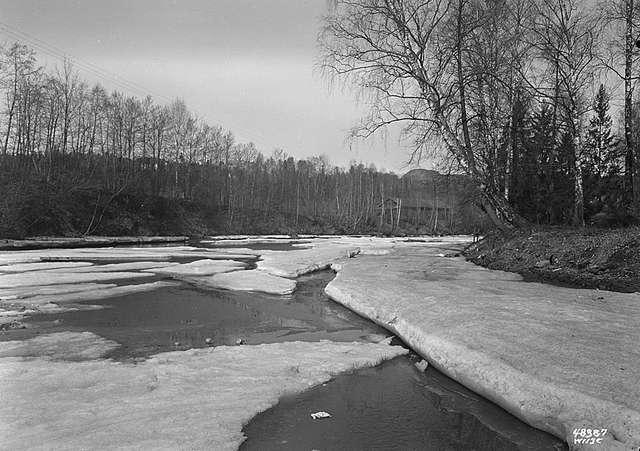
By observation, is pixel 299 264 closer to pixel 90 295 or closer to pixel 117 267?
pixel 117 267

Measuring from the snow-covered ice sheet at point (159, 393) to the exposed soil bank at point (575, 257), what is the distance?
293 inches

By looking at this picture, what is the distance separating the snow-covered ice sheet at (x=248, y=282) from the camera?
44.4ft

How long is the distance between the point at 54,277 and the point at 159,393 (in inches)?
447

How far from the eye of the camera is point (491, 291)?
406 inches

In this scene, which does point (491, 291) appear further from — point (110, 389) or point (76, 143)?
point (76, 143)

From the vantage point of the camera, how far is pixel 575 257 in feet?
43.4

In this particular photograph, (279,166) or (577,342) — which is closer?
(577,342)

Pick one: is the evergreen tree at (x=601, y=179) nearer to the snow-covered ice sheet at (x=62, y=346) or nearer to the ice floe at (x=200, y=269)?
the ice floe at (x=200, y=269)

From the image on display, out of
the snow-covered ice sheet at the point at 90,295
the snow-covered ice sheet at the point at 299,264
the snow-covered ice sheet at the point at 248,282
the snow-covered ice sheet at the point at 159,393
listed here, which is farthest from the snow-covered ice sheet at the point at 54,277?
the snow-covered ice sheet at the point at 159,393

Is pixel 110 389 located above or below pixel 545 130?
below

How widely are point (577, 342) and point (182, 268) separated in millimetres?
15050

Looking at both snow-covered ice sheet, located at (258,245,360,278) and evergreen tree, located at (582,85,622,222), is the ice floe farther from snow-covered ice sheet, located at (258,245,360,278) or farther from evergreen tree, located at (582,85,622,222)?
evergreen tree, located at (582,85,622,222)

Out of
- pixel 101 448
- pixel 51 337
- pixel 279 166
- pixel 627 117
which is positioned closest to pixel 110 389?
pixel 101 448

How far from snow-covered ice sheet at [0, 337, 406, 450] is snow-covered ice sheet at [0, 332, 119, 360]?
352mm
